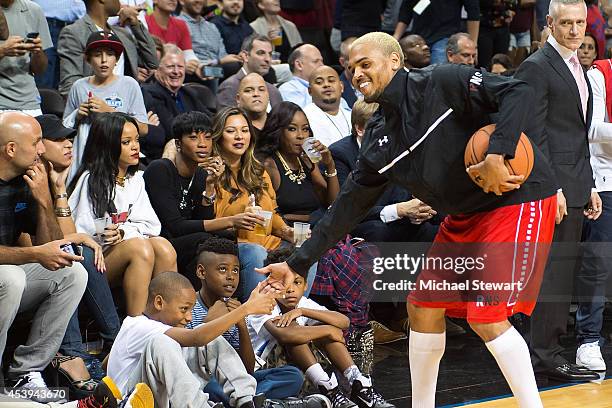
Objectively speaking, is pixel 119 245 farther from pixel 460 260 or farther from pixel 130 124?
pixel 460 260

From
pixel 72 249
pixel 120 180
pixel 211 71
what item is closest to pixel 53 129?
pixel 120 180

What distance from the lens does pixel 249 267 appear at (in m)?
6.38

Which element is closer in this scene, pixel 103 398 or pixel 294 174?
pixel 103 398

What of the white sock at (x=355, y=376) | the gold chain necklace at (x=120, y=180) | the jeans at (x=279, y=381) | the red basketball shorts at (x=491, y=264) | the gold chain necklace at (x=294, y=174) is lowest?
the white sock at (x=355, y=376)

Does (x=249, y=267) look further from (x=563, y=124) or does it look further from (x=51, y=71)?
(x=51, y=71)

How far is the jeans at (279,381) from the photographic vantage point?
5457mm

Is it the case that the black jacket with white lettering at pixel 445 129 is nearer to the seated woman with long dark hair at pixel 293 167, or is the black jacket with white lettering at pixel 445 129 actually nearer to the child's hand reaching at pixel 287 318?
the child's hand reaching at pixel 287 318

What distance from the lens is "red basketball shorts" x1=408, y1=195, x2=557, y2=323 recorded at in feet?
14.1

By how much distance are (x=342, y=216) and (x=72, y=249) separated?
Answer: 1.78 m

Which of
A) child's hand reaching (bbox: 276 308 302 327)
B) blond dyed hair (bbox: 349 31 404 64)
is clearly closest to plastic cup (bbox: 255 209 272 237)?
child's hand reaching (bbox: 276 308 302 327)

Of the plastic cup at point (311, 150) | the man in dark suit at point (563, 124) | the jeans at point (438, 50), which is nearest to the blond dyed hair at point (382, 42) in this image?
the man in dark suit at point (563, 124)

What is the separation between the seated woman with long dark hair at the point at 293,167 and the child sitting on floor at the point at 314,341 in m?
1.25

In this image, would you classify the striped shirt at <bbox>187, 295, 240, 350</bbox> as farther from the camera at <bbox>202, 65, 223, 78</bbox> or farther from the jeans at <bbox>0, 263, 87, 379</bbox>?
the camera at <bbox>202, 65, 223, 78</bbox>

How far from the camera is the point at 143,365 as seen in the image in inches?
191
